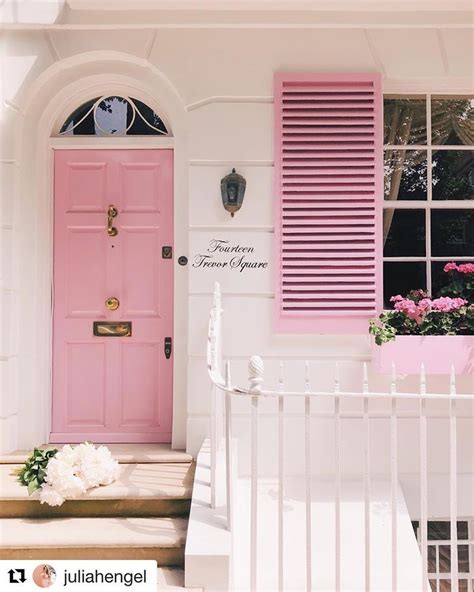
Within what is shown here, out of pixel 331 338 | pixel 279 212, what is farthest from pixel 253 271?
pixel 331 338

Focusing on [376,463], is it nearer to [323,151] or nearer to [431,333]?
[431,333]

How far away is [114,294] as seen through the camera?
4418 mm

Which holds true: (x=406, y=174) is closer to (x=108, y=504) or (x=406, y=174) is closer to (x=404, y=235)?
(x=404, y=235)

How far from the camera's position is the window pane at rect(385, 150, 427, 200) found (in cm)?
443

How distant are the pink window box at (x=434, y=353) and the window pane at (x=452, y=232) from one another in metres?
0.90

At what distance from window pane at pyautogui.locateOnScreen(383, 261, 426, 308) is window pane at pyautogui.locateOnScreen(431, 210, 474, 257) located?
0.20 m

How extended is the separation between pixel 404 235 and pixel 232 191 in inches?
57.5

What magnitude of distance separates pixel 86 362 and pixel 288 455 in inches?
69.0

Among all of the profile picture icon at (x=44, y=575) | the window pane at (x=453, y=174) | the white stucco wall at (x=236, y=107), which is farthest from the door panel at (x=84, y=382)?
the window pane at (x=453, y=174)

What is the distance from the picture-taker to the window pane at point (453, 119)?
441cm

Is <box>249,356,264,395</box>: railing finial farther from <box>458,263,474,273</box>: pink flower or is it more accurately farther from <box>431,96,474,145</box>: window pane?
<box>431,96,474,145</box>: window pane

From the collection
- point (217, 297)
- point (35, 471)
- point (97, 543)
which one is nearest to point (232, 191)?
point (217, 297)

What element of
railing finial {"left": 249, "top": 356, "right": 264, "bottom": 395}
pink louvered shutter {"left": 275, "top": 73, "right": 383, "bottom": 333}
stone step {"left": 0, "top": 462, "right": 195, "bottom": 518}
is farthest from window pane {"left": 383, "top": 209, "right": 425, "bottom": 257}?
stone step {"left": 0, "top": 462, "right": 195, "bottom": 518}

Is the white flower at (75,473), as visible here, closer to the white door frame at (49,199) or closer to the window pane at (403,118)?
the white door frame at (49,199)
